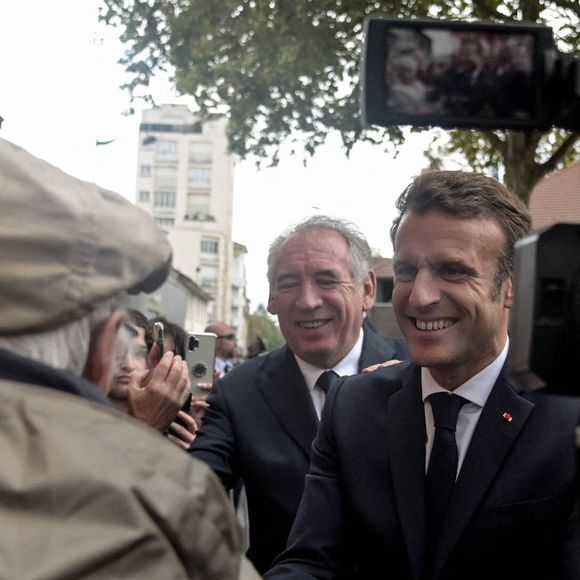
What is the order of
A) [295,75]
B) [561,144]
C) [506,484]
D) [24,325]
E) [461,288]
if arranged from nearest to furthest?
[24,325]
[506,484]
[461,288]
[295,75]
[561,144]

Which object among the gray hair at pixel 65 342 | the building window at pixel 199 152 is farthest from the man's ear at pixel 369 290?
the building window at pixel 199 152

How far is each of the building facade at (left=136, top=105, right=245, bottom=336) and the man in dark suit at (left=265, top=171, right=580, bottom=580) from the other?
311ft

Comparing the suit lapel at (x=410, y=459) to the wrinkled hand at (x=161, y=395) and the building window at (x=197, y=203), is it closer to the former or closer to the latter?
the wrinkled hand at (x=161, y=395)

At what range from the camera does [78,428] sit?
133 cm

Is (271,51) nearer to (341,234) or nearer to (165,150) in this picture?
(341,234)

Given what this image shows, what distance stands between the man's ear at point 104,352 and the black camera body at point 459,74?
477 mm

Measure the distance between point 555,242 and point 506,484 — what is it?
1.03 metres

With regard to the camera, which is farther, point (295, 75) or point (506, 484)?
point (295, 75)

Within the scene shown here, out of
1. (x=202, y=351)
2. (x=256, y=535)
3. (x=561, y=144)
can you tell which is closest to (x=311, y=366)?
(x=256, y=535)

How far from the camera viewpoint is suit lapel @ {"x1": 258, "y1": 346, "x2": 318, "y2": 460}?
3461 mm

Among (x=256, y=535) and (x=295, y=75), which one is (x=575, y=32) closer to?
(x=295, y=75)

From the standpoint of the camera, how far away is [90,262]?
1.43 m

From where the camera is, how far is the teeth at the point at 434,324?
2.62 metres

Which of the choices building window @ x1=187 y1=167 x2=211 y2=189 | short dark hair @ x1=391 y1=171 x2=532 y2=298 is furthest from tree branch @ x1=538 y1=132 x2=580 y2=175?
building window @ x1=187 y1=167 x2=211 y2=189
